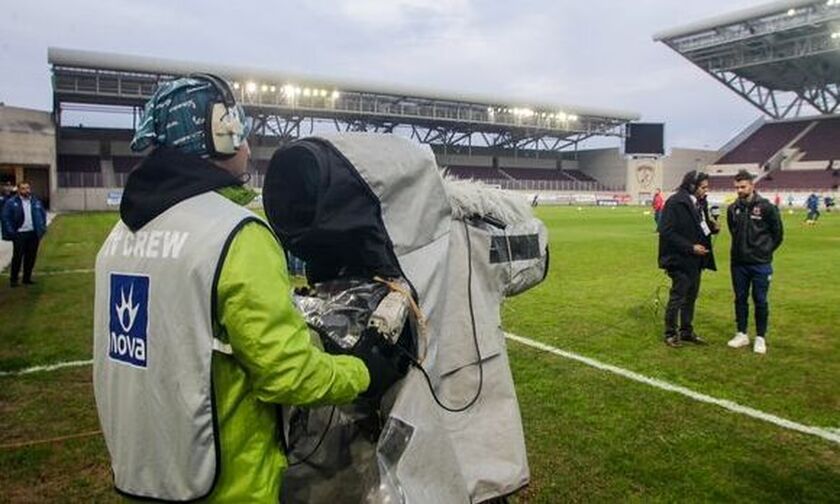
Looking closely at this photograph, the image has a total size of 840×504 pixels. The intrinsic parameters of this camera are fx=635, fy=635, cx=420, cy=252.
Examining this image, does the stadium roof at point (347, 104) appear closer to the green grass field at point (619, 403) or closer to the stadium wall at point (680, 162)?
the stadium wall at point (680, 162)

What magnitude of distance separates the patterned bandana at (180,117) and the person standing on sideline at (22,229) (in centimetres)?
1248

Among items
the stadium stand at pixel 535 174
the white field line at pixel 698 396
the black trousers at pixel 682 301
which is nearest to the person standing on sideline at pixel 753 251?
the black trousers at pixel 682 301

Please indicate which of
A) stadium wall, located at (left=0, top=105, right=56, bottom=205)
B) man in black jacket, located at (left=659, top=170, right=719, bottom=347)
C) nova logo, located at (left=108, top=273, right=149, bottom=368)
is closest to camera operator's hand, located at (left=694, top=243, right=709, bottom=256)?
man in black jacket, located at (left=659, top=170, right=719, bottom=347)

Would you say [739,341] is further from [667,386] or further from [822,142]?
[822,142]

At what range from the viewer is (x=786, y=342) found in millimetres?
7816

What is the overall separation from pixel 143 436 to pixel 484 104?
Answer: 60666mm

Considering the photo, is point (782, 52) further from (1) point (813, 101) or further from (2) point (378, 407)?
(2) point (378, 407)

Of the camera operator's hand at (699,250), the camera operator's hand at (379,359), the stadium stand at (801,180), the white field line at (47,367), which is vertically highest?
the stadium stand at (801,180)

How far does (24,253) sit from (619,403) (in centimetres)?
1209

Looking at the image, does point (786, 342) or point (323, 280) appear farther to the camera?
point (786, 342)

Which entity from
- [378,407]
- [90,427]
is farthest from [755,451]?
[90,427]

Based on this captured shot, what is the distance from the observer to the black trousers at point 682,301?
7.77 metres

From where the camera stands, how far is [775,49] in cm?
5903

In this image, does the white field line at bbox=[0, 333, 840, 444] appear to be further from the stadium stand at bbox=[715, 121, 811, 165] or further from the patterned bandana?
the stadium stand at bbox=[715, 121, 811, 165]
